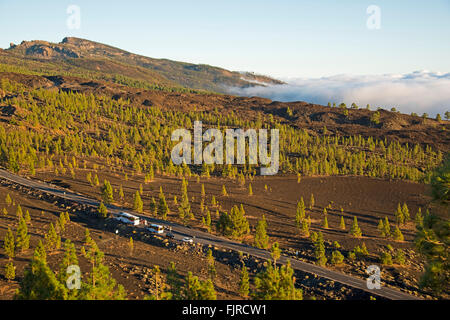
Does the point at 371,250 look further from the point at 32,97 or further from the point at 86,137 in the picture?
the point at 32,97

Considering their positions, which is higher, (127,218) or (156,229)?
(127,218)

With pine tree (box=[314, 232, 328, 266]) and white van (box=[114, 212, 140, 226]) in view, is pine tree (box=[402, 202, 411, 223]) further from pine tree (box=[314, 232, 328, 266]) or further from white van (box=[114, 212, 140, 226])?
white van (box=[114, 212, 140, 226])

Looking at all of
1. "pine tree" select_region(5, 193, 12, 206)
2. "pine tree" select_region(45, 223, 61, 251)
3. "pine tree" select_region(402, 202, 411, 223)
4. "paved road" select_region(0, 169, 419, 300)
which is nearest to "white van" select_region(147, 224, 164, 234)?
"paved road" select_region(0, 169, 419, 300)

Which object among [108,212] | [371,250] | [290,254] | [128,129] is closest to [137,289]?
[290,254]

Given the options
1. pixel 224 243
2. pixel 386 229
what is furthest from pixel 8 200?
pixel 386 229

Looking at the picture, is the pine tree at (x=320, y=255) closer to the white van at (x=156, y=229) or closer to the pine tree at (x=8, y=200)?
the white van at (x=156, y=229)

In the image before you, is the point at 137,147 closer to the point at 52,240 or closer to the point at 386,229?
the point at 52,240

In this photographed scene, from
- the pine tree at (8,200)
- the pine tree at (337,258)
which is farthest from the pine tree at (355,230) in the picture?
the pine tree at (8,200)

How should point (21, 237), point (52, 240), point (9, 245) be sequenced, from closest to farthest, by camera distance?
point (9, 245), point (21, 237), point (52, 240)
